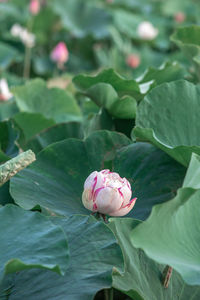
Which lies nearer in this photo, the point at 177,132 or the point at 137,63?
the point at 177,132

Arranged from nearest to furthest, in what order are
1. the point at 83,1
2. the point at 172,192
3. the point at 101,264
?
the point at 101,264 < the point at 172,192 < the point at 83,1

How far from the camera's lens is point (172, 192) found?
96 centimetres

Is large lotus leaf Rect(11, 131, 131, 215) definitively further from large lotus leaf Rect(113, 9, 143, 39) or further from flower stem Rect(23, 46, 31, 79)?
large lotus leaf Rect(113, 9, 143, 39)

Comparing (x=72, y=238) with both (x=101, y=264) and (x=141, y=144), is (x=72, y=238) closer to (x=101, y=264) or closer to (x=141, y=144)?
(x=101, y=264)

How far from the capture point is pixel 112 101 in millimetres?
1200

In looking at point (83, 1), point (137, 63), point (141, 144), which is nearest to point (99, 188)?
point (141, 144)

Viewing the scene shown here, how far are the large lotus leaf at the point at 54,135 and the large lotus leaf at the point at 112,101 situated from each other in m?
0.08

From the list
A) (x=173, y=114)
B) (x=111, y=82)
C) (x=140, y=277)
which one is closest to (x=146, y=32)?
(x=111, y=82)

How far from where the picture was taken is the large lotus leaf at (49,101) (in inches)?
63.1

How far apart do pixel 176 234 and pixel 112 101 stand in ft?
1.80

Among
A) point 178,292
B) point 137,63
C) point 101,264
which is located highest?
point 101,264

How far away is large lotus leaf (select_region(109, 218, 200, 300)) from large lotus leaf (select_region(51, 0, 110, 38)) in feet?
9.71

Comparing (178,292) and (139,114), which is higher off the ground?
(139,114)

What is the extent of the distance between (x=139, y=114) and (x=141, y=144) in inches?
2.3
